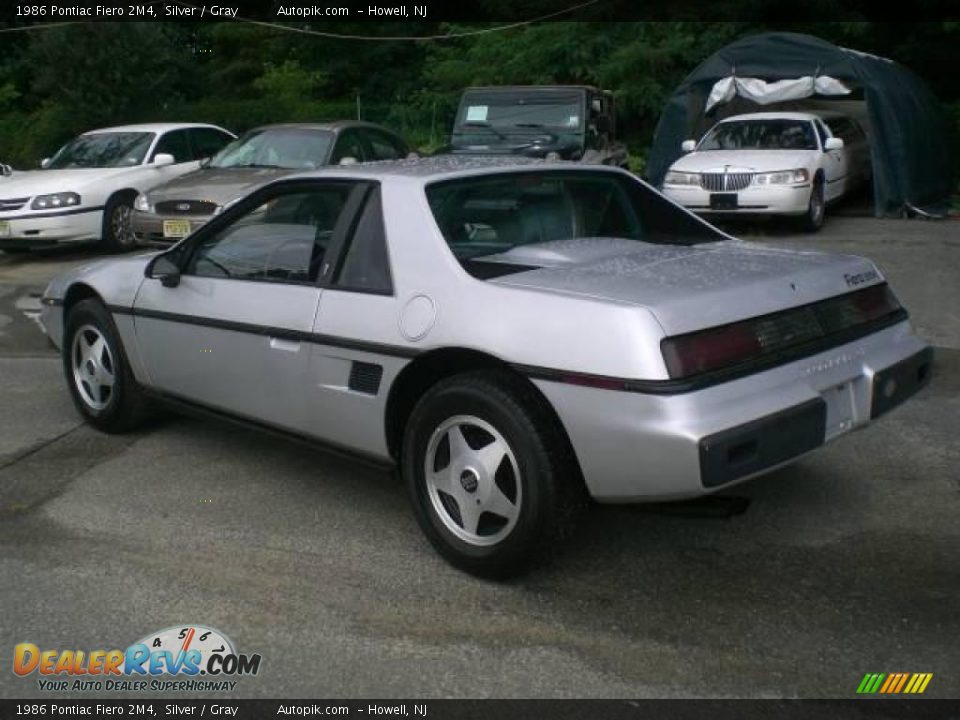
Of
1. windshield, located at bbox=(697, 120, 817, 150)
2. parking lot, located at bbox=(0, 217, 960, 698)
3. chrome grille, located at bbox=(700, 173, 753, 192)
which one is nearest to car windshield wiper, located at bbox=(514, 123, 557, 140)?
chrome grille, located at bbox=(700, 173, 753, 192)

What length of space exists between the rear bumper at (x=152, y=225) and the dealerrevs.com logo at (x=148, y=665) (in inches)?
320

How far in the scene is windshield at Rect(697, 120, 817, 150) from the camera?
13.9 meters

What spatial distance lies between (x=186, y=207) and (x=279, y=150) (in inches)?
49.6

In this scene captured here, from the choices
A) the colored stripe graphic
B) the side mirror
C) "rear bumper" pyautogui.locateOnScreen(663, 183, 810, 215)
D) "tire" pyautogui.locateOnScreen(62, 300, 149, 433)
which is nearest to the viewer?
the colored stripe graphic

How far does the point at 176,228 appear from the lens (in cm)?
1114

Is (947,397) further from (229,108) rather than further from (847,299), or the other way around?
(229,108)

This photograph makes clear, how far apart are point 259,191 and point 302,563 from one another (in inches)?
66.0

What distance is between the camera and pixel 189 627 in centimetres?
349

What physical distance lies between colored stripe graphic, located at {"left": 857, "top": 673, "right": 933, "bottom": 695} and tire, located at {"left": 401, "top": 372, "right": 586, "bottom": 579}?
1.02m

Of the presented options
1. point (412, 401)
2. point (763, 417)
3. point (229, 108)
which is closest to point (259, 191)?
point (412, 401)

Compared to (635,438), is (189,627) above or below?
below

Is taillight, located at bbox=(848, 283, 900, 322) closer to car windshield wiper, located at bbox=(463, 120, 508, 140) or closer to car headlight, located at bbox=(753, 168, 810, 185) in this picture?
car headlight, located at bbox=(753, 168, 810, 185)

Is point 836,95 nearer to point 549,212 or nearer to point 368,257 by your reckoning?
point 549,212
